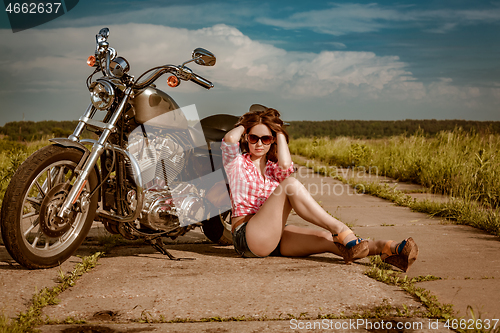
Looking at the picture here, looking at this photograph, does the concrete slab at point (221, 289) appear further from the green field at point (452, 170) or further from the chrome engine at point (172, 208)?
the green field at point (452, 170)

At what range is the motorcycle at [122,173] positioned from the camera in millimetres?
2500

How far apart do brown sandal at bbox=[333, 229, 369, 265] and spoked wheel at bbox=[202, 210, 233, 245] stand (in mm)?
1135

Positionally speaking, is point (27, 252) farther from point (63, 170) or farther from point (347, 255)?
point (347, 255)

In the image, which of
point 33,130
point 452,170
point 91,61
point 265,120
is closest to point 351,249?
point 265,120

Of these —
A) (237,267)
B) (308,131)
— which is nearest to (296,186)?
(237,267)

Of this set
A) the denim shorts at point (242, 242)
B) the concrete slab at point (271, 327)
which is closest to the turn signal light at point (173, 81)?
the denim shorts at point (242, 242)

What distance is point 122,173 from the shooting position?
9.16 ft

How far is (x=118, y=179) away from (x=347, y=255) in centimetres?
161

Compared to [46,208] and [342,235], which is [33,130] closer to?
[46,208]

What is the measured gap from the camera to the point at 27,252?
2.47 m

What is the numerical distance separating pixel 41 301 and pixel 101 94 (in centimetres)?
128

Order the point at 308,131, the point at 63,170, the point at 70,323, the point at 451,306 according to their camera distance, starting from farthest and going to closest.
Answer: the point at 308,131
the point at 63,170
the point at 451,306
the point at 70,323

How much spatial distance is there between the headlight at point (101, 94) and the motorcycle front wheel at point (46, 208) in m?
0.34

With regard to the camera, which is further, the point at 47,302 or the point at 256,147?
the point at 256,147
